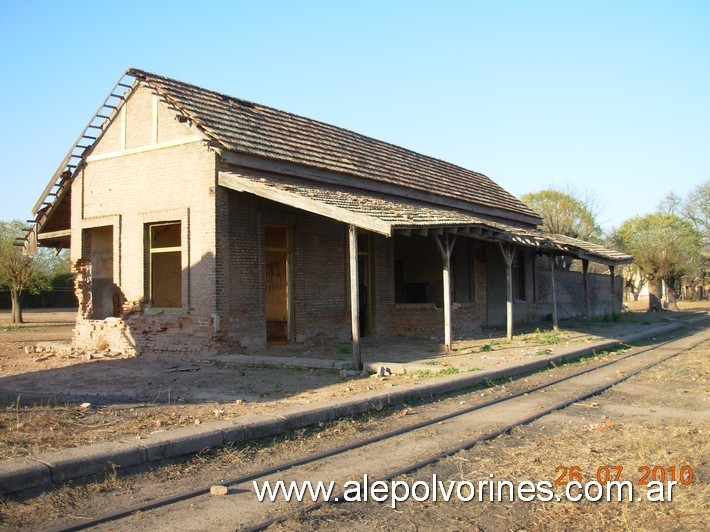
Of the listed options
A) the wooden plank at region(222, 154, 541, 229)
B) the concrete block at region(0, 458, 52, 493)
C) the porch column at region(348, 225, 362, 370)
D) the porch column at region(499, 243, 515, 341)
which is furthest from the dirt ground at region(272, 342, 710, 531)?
the wooden plank at region(222, 154, 541, 229)

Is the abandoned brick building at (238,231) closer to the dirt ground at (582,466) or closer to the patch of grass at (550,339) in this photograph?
the patch of grass at (550,339)

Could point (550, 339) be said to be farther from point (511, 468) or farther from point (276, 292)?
point (511, 468)

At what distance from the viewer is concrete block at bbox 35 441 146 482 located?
5367 millimetres

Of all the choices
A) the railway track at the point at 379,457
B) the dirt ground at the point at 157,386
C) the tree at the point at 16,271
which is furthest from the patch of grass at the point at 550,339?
the tree at the point at 16,271

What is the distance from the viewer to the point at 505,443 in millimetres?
6746

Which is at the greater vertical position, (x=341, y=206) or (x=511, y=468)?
(x=341, y=206)

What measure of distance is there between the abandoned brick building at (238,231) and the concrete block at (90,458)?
6.20 m

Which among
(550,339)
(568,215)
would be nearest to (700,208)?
(568,215)

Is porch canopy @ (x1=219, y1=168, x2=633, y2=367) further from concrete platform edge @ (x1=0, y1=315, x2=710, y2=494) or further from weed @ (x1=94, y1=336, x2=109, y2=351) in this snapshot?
weed @ (x1=94, y1=336, x2=109, y2=351)

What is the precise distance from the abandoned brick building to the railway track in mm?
3762

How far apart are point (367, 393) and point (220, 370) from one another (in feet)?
14.2

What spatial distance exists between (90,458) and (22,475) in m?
0.62

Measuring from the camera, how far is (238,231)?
13.9 metres

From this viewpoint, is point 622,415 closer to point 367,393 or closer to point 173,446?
point 367,393
